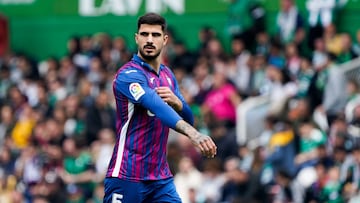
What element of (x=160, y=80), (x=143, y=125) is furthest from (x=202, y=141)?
(x=160, y=80)

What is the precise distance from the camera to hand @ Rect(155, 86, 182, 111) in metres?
9.44

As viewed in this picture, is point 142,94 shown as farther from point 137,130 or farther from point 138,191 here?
point 138,191

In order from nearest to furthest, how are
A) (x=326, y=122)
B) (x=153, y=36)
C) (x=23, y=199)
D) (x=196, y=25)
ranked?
(x=153, y=36) → (x=326, y=122) → (x=23, y=199) → (x=196, y=25)

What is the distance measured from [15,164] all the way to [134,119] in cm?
1015

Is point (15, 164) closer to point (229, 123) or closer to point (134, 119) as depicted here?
point (229, 123)

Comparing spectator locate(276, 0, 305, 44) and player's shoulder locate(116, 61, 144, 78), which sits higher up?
player's shoulder locate(116, 61, 144, 78)

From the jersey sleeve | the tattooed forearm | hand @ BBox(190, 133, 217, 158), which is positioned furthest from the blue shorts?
hand @ BBox(190, 133, 217, 158)

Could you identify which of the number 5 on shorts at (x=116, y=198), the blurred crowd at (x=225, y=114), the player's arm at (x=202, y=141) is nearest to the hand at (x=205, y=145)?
the player's arm at (x=202, y=141)

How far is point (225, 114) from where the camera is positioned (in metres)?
18.6

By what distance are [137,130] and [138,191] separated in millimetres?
459

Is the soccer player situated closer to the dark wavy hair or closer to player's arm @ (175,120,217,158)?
the dark wavy hair

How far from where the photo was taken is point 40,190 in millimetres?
17734

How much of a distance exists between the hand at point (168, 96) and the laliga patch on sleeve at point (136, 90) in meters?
0.15

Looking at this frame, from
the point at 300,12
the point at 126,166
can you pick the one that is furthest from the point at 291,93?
the point at 126,166
